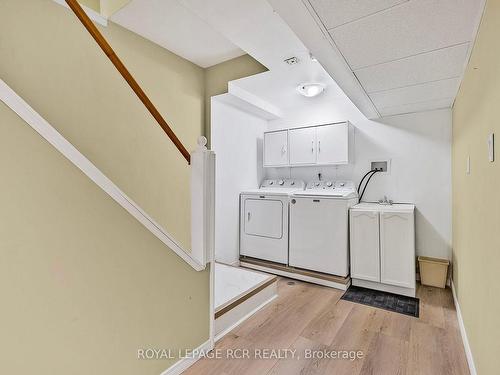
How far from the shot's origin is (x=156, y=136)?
2.93 m

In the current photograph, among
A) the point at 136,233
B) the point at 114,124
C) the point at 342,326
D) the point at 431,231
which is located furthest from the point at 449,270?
the point at 114,124

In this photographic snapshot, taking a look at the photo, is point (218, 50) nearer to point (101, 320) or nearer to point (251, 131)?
point (251, 131)

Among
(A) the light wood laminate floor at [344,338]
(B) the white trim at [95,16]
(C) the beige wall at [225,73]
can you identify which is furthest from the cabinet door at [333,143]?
(B) the white trim at [95,16]

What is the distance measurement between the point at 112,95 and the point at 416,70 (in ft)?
8.64

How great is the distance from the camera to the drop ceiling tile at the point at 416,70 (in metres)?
1.74

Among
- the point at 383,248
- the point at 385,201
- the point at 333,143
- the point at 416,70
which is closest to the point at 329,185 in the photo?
the point at 333,143

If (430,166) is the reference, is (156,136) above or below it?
above

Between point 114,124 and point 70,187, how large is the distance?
153 centimetres

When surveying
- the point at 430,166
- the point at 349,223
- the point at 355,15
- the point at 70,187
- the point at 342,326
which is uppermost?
the point at 355,15

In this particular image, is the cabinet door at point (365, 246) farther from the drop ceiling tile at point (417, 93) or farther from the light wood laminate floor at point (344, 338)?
the drop ceiling tile at point (417, 93)

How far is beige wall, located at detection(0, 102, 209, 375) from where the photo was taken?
3.47ft

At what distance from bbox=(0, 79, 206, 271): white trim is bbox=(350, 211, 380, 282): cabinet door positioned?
77.4 inches

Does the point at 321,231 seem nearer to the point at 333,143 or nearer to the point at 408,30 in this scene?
the point at 333,143

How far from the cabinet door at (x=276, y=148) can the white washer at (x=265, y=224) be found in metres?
0.43
